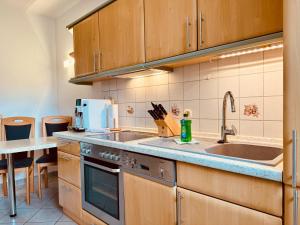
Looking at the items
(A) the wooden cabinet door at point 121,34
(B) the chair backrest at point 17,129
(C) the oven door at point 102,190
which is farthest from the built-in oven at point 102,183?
(B) the chair backrest at point 17,129

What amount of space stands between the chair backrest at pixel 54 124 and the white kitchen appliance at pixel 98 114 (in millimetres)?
1017

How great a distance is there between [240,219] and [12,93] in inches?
131

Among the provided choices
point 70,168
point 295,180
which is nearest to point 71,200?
point 70,168

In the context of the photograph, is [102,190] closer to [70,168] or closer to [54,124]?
[70,168]

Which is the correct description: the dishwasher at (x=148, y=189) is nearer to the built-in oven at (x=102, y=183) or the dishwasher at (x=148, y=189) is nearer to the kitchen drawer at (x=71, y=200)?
the built-in oven at (x=102, y=183)

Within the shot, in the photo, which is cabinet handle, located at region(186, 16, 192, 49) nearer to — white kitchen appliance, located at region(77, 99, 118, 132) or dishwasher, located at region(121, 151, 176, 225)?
dishwasher, located at region(121, 151, 176, 225)

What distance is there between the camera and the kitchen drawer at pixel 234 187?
2.88ft

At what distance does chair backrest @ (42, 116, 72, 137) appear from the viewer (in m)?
3.09

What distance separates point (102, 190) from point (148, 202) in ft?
1.73

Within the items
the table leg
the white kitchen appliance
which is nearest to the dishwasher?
the white kitchen appliance

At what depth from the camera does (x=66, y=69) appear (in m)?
3.39

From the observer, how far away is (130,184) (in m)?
1.47

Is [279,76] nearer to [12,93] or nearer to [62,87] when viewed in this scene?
[62,87]

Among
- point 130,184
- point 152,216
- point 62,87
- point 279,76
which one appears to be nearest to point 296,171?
point 279,76
